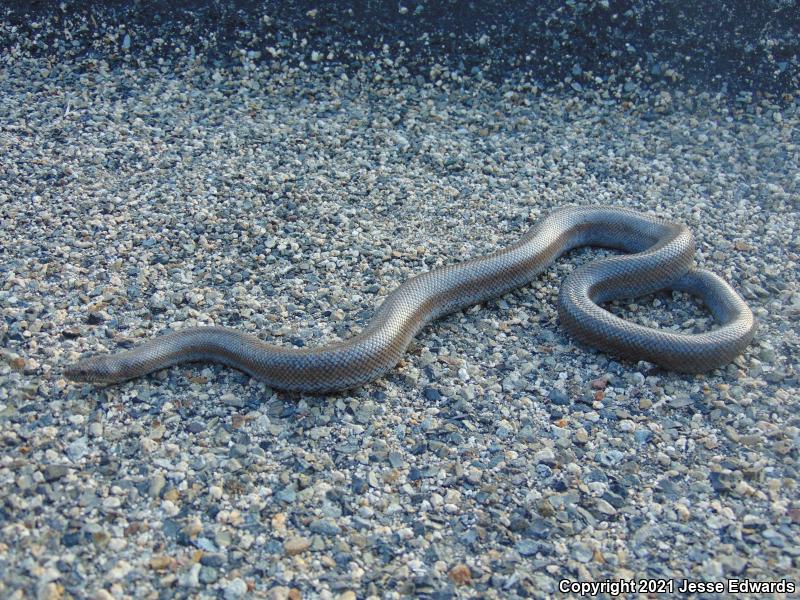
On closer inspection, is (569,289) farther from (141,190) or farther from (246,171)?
(141,190)

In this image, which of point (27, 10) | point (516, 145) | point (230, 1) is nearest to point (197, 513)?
point (516, 145)

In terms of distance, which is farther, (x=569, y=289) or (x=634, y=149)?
(x=634, y=149)

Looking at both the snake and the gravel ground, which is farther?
the snake

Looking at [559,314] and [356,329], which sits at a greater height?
[559,314]

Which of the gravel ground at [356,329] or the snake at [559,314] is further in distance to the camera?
the snake at [559,314]
